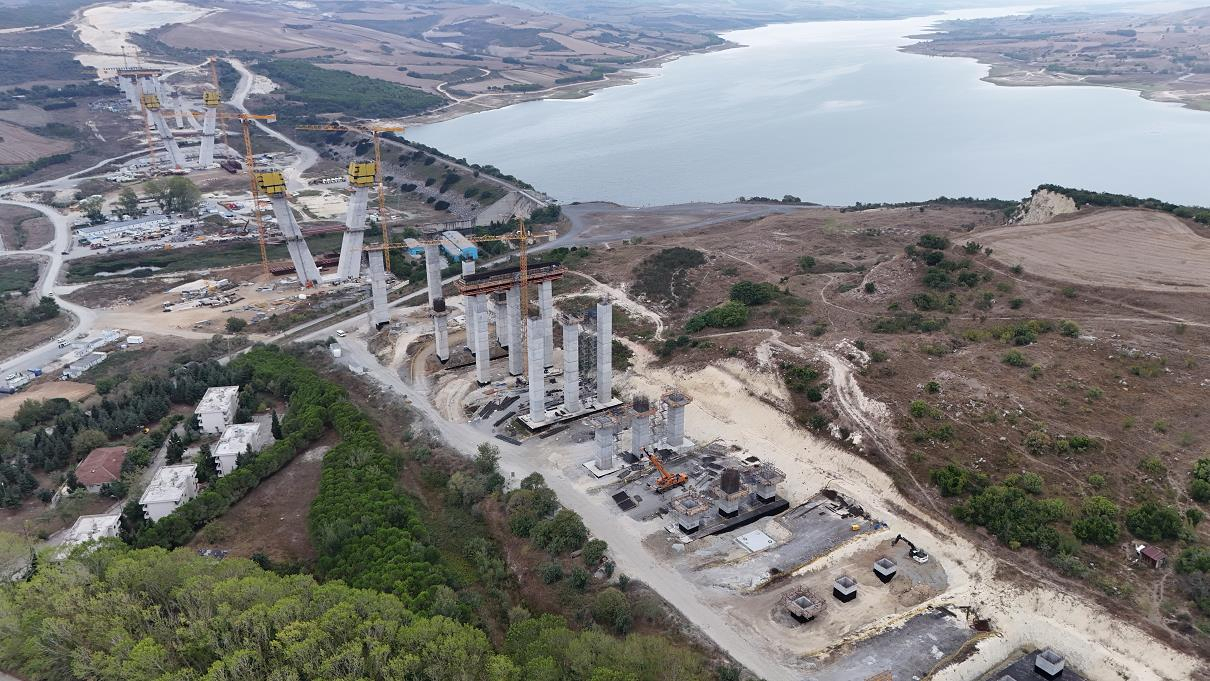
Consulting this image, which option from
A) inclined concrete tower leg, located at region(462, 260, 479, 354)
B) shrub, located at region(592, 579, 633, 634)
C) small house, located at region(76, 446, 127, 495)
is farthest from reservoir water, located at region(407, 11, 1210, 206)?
shrub, located at region(592, 579, 633, 634)

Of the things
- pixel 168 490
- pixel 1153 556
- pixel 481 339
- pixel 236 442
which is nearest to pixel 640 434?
pixel 481 339

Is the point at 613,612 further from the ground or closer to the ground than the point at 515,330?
closer to the ground

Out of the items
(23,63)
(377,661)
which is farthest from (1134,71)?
(23,63)

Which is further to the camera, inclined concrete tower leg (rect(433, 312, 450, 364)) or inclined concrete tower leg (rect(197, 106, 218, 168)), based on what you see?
inclined concrete tower leg (rect(197, 106, 218, 168))

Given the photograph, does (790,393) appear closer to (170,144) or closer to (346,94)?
(170,144)

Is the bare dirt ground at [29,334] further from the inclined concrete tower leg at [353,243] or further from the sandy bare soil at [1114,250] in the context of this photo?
the sandy bare soil at [1114,250]

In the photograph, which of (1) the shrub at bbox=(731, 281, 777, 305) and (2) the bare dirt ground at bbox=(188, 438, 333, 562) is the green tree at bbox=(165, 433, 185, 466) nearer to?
(2) the bare dirt ground at bbox=(188, 438, 333, 562)

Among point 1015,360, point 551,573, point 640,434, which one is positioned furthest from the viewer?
point 1015,360

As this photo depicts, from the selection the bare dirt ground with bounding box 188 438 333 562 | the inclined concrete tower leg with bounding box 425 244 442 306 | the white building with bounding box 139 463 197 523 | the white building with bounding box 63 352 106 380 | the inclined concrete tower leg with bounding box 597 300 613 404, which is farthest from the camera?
the inclined concrete tower leg with bounding box 425 244 442 306
